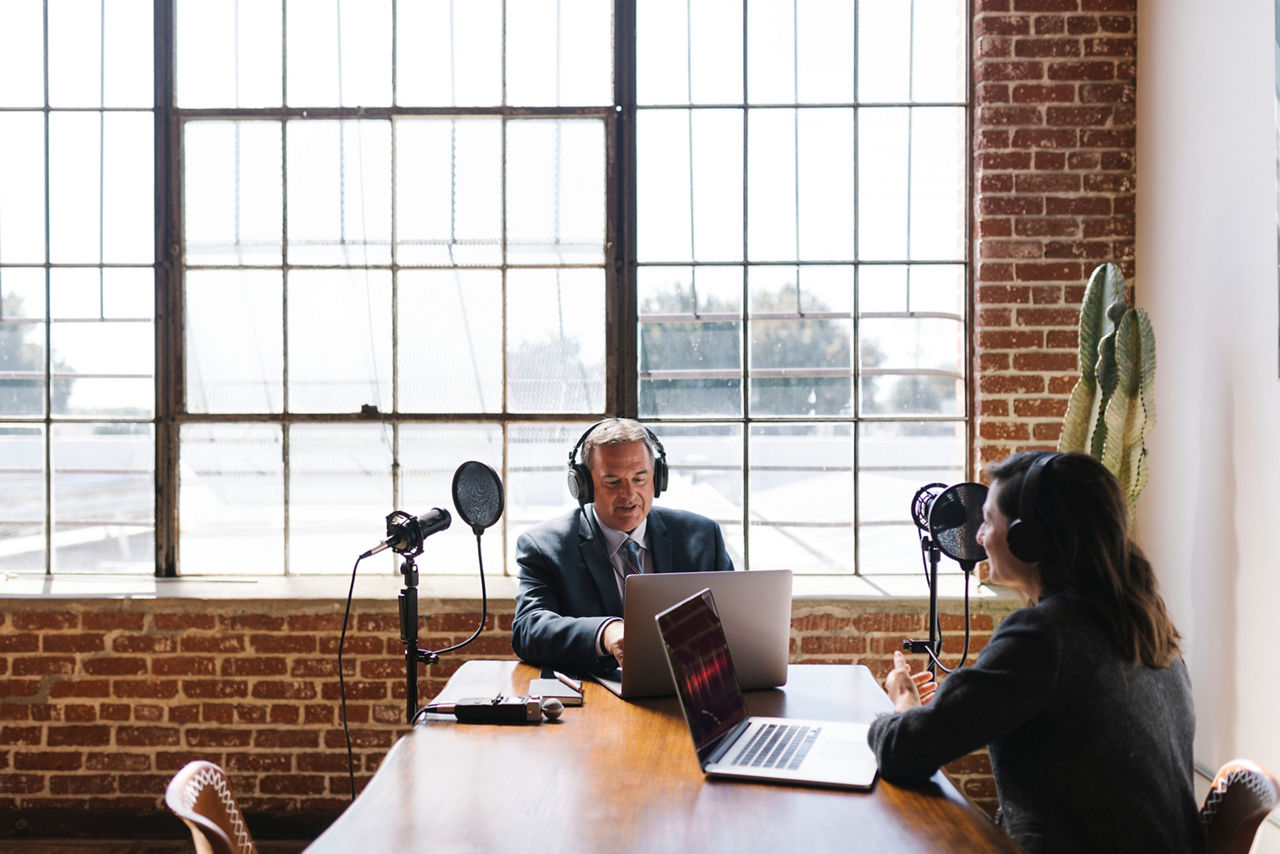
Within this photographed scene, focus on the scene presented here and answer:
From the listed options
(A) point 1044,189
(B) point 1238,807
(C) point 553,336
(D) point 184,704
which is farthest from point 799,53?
(D) point 184,704

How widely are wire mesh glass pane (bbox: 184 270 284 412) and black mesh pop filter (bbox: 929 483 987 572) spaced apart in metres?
2.47

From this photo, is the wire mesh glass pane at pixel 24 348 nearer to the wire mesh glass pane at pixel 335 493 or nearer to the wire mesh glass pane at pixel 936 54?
the wire mesh glass pane at pixel 335 493

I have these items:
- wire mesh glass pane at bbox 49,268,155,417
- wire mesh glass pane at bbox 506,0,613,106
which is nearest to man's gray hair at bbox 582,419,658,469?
wire mesh glass pane at bbox 506,0,613,106

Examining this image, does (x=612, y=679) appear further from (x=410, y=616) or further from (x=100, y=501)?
(x=100, y=501)

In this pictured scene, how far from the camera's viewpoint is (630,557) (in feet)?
8.93

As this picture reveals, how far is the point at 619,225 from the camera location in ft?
11.6

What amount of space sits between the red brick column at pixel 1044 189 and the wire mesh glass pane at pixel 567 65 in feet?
4.37

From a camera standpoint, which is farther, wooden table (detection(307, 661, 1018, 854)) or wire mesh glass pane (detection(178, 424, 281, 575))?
wire mesh glass pane (detection(178, 424, 281, 575))

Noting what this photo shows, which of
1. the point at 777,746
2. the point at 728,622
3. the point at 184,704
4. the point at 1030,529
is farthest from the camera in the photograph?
the point at 184,704

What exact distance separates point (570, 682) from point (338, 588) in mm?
1443

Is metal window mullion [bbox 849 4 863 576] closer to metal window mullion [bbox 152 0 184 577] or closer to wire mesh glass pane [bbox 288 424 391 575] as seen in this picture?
wire mesh glass pane [bbox 288 424 391 575]

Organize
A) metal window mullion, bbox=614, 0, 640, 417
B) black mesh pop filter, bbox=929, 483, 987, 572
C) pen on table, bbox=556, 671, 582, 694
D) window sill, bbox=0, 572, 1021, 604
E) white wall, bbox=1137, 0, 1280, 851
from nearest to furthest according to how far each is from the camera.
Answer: pen on table, bbox=556, 671, 582, 694 → black mesh pop filter, bbox=929, 483, 987, 572 → white wall, bbox=1137, 0, 1280, 851 → window sill, bbox=0, 572, 1021, 604 → metal window mullion, bbox=614, 0, 640, 417

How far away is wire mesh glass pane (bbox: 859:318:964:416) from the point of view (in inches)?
139

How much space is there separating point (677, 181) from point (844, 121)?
65 centimetres
